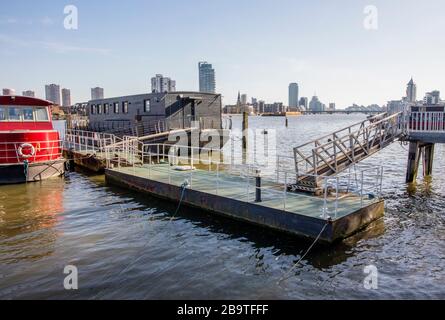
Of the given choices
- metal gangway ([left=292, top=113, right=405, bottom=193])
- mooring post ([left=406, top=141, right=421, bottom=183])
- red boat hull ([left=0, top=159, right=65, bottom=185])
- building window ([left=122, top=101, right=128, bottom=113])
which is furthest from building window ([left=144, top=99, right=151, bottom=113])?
mooring post ([left=406, top=141, right=421, bottom=183])

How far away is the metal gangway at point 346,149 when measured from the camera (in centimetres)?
1429

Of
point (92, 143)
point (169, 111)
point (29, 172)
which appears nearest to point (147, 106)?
point (169, 111)

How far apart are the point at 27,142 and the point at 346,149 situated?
17091 millimetres

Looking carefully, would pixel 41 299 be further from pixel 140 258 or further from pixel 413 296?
pixel 413 296

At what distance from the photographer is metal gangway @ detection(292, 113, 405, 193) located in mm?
14289

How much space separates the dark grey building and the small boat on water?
10289 mm

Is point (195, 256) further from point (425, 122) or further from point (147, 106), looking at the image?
point (147, 106)

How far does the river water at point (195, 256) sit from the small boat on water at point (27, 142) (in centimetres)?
550

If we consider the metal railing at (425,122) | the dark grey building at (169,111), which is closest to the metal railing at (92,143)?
the dark grey building at (169,111)

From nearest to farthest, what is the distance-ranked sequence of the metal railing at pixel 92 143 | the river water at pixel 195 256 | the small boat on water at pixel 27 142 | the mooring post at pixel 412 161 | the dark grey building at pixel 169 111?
the river water at pixel 195 256 < the mooring post at pixel 412 161 < the small boat on water at pixel 27 142 < the metal railing at pixel 92 143 < the dark grey building at pixel 169 111

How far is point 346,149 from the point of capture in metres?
16.0

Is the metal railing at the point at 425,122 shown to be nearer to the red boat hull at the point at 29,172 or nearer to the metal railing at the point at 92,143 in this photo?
the metal railing at the point at 92,143
